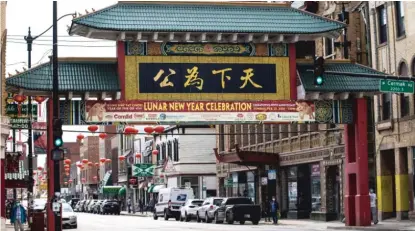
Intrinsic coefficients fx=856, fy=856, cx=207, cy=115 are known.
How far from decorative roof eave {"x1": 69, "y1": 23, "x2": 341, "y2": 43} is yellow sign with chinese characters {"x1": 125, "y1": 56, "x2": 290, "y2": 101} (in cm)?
81

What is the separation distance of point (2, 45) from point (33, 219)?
30.5ft

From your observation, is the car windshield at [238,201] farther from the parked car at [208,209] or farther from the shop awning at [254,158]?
the shop awning at [254,158]

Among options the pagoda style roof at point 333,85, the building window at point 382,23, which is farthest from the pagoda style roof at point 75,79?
the building window at point 382,23

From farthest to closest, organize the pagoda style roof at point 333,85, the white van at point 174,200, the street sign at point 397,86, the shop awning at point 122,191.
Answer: the shop awning at point 122,191 → the white van at point 174,200 → the pagoda style roof at point 333,85 → the street sign at point 397,86

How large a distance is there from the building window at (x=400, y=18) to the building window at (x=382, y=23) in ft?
4.64

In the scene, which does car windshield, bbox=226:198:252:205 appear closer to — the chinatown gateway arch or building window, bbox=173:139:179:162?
the chinatown gateway arch

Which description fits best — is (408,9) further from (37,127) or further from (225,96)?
(37,127)

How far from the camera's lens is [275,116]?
38.2 m

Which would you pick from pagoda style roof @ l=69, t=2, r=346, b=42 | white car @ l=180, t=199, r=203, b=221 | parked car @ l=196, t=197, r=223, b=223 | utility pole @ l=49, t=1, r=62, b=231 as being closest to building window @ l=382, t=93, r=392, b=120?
pagoda style roof @ l=69, t=2, r=346, b=42

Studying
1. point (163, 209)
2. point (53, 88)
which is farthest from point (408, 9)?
point (163, 209)

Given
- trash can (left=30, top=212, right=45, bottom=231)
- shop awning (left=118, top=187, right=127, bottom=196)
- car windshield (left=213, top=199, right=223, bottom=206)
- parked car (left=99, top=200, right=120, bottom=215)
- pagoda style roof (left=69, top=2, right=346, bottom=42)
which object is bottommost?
parked car (left=99, top=200, right=120, bottom=215)

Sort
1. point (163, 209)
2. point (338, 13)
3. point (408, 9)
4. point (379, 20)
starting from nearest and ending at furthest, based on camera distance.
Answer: point (408, 9) → point (379, 20) → point (338, 13) → point (163, 209)

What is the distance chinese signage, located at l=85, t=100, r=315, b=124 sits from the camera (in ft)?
121

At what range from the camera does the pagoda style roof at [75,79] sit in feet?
117
